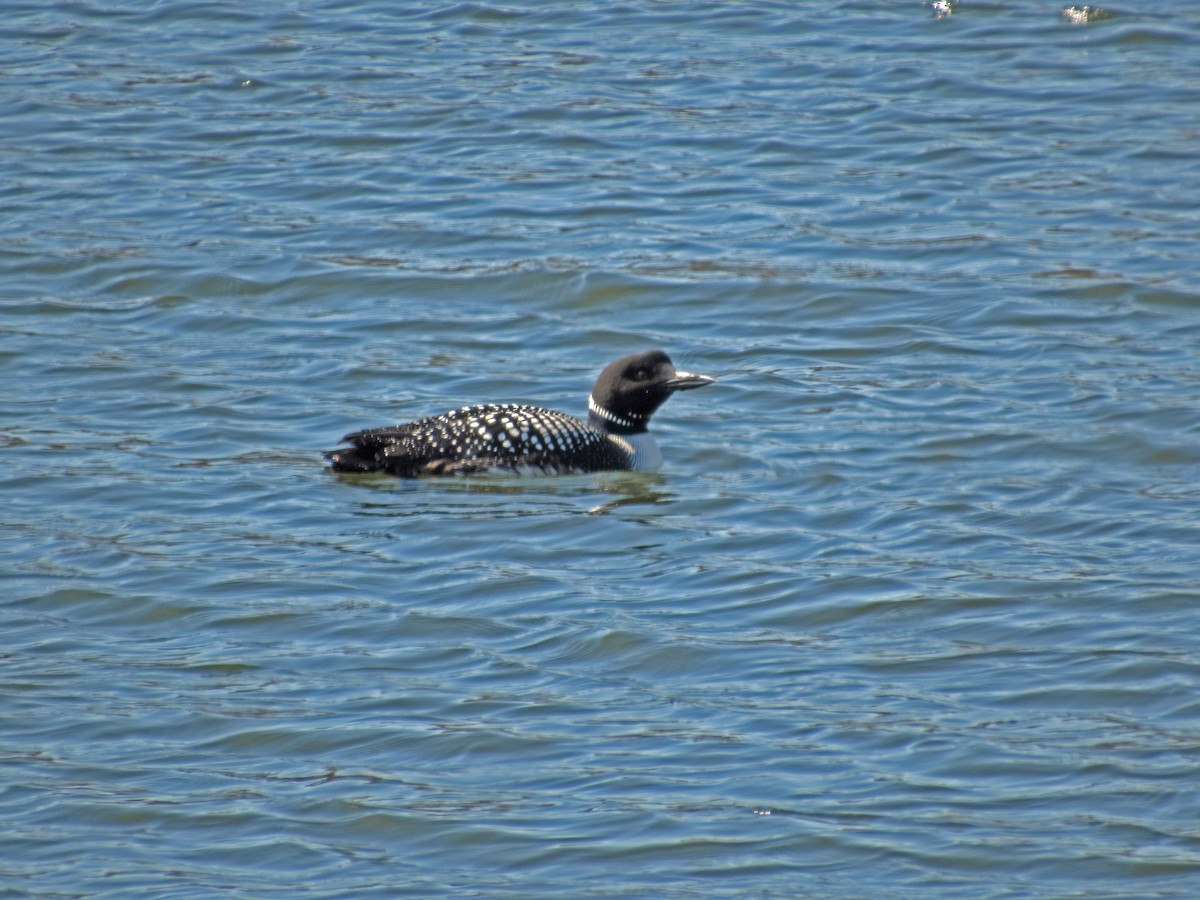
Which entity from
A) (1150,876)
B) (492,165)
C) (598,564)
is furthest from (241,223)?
(1150,876)

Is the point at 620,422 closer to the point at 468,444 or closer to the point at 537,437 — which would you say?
the point at 537,437

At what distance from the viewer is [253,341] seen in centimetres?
1140

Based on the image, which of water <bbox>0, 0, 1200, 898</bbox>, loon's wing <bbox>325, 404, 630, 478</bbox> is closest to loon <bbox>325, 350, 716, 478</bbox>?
loon's wing <bbox>325, 404, 630, 478</bbox>

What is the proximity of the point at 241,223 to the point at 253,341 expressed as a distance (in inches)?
83.8

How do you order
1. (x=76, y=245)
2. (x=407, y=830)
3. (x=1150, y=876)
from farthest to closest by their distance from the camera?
(x=76, y=245), (x=407, y=830), (x=1150, y=876)

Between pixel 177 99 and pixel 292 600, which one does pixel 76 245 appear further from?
pixel 292 600

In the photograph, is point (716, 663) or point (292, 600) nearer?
point (716, 663)

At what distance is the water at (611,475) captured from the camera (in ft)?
19.1

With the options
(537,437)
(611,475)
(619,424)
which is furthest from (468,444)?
(619,424)

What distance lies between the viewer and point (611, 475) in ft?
31.9

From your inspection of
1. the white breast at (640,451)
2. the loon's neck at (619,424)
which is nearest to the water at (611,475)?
the white breast at (640,451)

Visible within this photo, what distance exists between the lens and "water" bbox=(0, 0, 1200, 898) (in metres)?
5.82

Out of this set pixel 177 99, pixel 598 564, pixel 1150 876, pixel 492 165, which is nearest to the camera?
pixel 1150 876

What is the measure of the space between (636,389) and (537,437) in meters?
0.66
